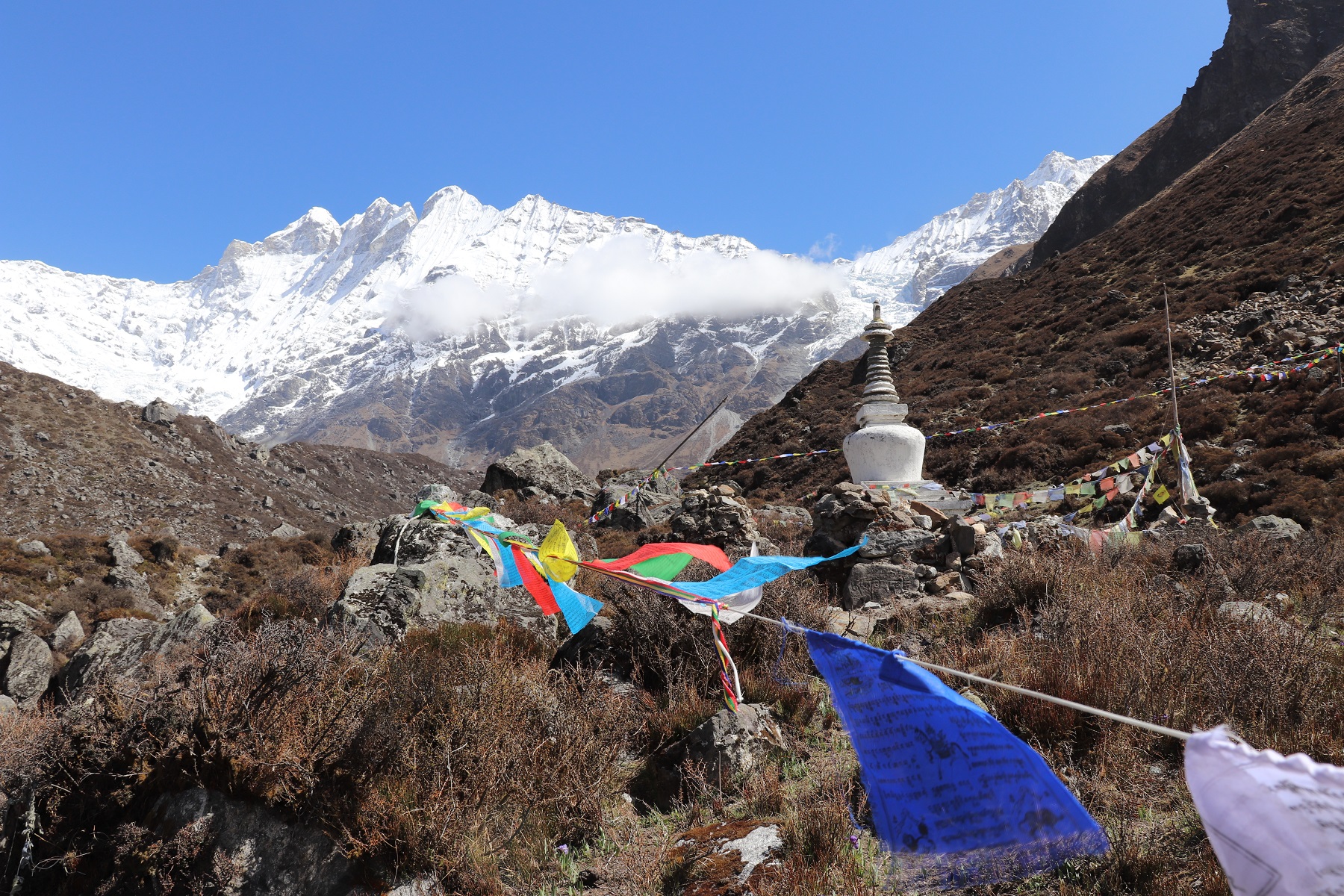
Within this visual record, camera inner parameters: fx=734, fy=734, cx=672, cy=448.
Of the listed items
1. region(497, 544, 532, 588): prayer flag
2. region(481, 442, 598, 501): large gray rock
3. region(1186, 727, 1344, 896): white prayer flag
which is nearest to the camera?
region(1186, 727, 1344, 896): white prayer flag

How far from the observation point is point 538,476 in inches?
869

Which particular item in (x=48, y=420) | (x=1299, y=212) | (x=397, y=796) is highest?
(x=1299, y=212)

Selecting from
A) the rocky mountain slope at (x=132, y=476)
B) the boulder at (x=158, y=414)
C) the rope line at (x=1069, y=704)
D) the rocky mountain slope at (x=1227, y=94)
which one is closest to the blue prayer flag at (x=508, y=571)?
the rope line at (x=1069, y=704)

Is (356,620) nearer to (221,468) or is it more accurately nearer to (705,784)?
(705,784)

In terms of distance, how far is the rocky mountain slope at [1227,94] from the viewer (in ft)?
194

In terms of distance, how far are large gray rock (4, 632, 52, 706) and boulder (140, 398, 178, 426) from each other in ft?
111

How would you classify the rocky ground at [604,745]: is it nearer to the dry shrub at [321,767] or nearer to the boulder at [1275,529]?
the dry shrub at [321,767]

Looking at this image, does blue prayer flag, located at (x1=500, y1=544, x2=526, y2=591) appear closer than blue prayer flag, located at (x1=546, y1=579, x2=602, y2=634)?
No

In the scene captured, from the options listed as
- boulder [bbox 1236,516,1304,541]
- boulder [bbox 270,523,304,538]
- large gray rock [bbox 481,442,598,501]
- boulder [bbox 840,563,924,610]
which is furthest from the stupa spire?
boulder [bbox 270,523,304,538]

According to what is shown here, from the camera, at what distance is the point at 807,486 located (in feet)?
84.7

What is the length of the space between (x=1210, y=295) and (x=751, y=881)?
30.7 m

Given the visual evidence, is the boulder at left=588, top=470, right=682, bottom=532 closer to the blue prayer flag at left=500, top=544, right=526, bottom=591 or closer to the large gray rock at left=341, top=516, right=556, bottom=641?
the large gray rock at left=341, top=516, right=556, bottom=641

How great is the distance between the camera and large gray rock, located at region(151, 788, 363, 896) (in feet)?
10.5

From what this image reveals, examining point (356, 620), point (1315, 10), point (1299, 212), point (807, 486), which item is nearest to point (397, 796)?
point (356, 620)
